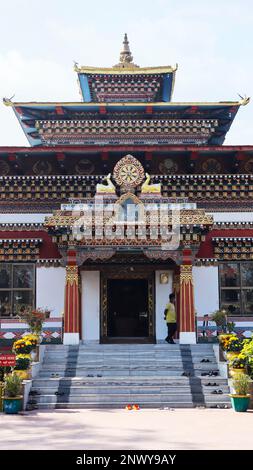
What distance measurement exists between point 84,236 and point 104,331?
4.03 metres

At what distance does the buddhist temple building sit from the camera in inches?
821

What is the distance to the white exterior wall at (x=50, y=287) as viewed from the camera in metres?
22.4

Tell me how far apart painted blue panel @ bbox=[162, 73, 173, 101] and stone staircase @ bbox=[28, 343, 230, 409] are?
13014 millimetres

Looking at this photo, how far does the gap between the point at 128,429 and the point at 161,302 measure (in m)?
10.8

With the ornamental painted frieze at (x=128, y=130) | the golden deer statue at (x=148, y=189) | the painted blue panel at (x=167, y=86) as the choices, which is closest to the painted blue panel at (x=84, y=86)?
the ornamental painted frieze at (x=128, y=130)

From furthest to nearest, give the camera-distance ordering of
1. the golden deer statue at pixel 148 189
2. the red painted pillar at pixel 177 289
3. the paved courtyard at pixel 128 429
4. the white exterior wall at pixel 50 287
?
the golden deer statue at pixel 148 189
the white exterior wall at pixel 50 287
the red painted pillar at pixel 177 289
the paved courtyard at pixel 128 429

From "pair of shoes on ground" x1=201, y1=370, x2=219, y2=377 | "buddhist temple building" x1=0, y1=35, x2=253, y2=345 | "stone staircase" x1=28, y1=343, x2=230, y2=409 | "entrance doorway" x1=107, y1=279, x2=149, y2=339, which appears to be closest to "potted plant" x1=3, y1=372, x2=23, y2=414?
"stone staircase" x1=28, y1=343, x2=230, y2=409

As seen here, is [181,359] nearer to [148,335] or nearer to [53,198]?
[148,335]

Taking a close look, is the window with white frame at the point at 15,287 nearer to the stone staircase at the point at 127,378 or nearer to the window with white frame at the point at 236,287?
the stone staircase at the point at 127,378

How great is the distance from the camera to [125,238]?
826 inches

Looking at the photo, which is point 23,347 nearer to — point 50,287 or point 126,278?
point 50,287

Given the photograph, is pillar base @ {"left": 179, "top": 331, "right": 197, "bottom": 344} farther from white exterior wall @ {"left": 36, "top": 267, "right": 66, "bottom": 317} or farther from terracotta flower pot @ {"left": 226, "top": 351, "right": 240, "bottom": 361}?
white exterior wall @ {"left": 36, "top": 267, "right": 66, "bottom": 317}

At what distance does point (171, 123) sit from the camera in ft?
82.7

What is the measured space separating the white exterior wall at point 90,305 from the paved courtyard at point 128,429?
285 inches
